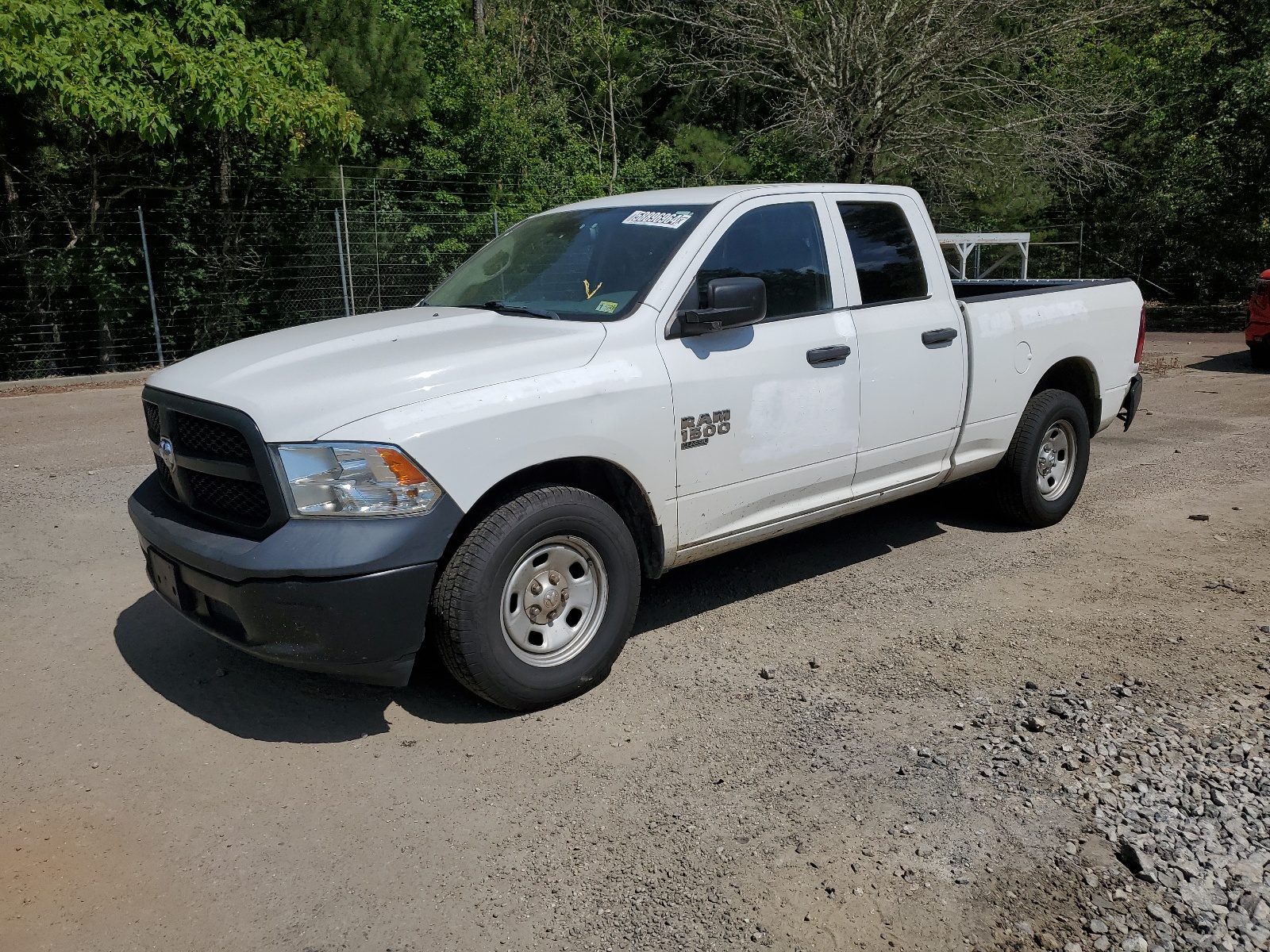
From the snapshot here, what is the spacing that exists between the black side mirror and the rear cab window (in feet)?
3.27

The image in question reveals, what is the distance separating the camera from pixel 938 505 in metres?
7.16

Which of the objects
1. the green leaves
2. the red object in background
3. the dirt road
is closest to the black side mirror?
the dirt road

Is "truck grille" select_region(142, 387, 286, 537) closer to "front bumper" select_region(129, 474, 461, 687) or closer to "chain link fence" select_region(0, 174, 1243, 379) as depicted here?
"front bumper" select_region(129, 474, 461, 687)

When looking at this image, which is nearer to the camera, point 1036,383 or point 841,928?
point 841,928

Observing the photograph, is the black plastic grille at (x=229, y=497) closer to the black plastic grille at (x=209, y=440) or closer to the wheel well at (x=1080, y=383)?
the black plastic grille at (x=209, y=440)

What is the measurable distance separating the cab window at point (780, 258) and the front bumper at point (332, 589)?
183 centimetres

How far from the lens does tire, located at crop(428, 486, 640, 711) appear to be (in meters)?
3.83

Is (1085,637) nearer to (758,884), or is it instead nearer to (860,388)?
(860,388)

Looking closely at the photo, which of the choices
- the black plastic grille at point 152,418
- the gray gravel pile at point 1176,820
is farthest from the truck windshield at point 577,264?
the gray gravel pile at point 1176,820

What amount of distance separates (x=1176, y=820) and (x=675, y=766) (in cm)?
160

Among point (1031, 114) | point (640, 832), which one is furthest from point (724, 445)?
point (1031, 114)

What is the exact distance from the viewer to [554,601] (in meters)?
4.14

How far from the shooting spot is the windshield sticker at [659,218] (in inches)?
190

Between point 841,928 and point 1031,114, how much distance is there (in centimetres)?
1739
